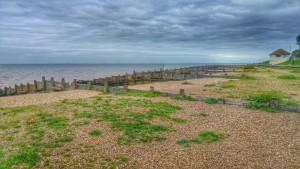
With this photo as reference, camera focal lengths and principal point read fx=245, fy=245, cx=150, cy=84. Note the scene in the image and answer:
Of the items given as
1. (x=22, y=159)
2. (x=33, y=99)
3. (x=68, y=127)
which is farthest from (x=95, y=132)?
(x=33, y=99)

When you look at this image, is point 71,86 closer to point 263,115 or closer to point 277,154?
point 263,115

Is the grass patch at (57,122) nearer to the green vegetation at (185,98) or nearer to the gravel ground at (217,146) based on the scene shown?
the gravel ground at (217,146)

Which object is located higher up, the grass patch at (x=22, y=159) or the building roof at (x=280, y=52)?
the building roof at (x=280, y=52)

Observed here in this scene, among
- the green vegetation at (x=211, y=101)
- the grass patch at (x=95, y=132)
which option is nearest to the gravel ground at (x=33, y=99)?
the grass patch at (x=95, y=132)

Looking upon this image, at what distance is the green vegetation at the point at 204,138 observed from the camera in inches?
349

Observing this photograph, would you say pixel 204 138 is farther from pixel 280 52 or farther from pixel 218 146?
pixel 280 52

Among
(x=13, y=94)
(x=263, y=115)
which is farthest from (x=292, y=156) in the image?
(x=13, y=94)

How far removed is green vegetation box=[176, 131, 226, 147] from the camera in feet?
29.1

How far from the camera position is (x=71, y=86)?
2409 centimetres

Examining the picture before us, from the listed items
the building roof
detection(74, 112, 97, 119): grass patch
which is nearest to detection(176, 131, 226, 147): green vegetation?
detection(74, 112, 97, 119): grass patch

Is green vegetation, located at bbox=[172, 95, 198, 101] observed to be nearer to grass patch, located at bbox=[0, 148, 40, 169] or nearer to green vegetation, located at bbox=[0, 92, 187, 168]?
green vegetation, located at bbox=[0, 92, 187, 168]

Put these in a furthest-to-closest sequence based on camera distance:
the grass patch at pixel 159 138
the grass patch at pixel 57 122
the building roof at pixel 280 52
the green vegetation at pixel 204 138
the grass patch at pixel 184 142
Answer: the building roof at pixel 280 52 < the grass patch at pixel 57 122 < the grass patch at pixel 159 138 < the green vegetation at pixel 204 138 < the grass patch at pixel 184 142

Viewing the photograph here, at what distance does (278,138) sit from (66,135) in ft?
26.8

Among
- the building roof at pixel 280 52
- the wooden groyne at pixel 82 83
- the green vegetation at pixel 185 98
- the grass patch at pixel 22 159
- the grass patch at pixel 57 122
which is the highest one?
the building roof at pixel 280 52
